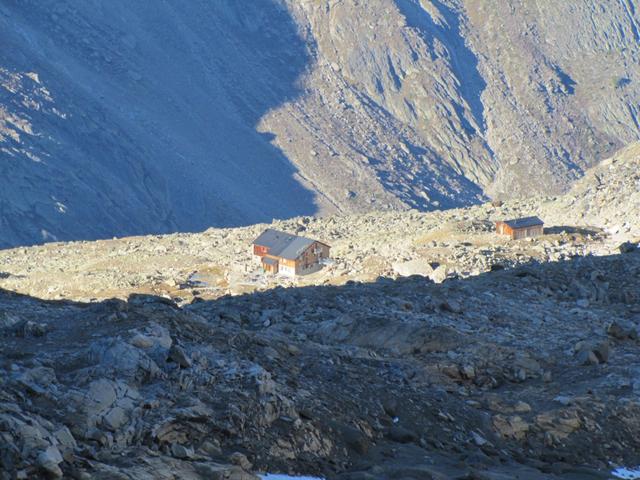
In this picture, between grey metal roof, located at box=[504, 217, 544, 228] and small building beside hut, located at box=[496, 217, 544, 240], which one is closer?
small building beside hut, located at box=[496, 217, 544, 240]

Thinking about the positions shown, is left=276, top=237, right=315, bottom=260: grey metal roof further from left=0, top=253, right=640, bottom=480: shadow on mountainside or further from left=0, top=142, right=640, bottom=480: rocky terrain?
left=0, top=253, right=640, bottom=480: shadow on mountainside

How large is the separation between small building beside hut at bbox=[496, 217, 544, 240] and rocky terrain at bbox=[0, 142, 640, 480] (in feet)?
82.1

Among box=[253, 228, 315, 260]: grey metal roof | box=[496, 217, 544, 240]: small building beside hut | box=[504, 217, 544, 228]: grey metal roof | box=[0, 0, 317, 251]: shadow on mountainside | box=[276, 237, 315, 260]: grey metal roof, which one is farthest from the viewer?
box=[0, 0, 317, 251]: shadow on mountainside

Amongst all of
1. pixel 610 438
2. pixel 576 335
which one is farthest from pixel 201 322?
pixel 576 335

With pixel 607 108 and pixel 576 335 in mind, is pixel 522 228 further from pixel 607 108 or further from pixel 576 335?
pixel 607 108

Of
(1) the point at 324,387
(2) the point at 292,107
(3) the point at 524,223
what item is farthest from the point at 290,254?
(2) the point at 292,107

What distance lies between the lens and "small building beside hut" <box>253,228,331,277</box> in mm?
59781

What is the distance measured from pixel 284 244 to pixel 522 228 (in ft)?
43.2

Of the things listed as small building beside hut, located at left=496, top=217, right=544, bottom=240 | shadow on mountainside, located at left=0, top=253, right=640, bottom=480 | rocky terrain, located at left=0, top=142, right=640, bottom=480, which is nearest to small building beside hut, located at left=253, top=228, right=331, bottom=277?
small building beside hut, located at left=496, top=217, right=544, bottom=240

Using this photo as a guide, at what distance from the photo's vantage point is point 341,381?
59.5 feet

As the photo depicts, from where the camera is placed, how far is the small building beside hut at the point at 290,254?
5978cm

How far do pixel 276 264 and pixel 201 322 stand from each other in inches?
1652

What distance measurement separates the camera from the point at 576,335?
2508 centimetres

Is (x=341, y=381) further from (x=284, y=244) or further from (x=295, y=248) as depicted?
(x=284, y=244)
